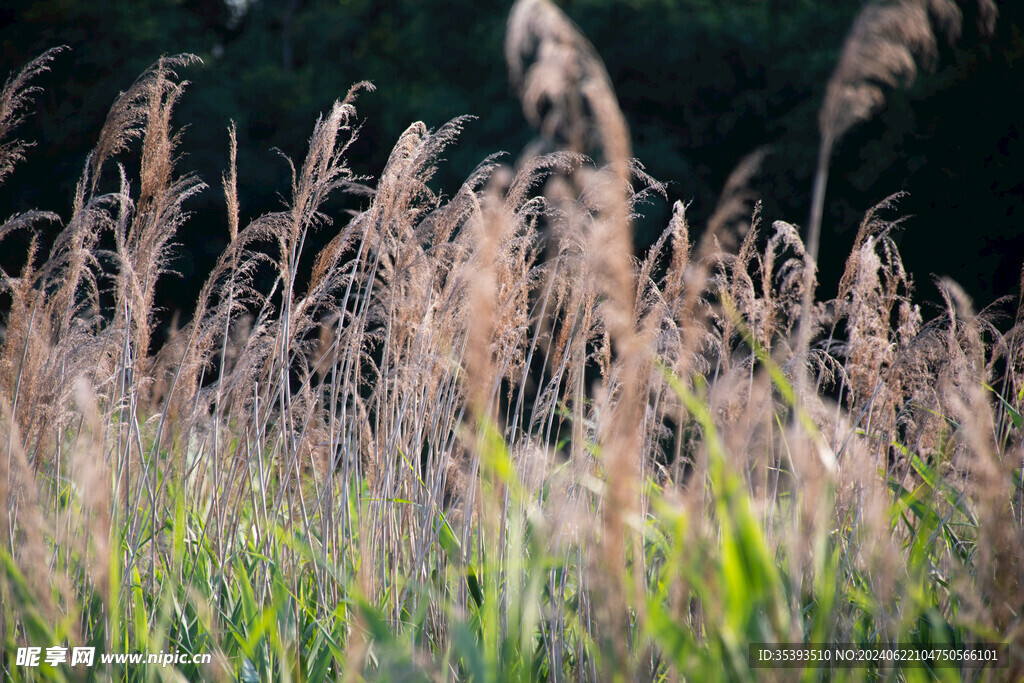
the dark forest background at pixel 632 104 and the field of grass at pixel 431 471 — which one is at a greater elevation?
the dark forest background at pixel 632 104

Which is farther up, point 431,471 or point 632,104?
point 632,104

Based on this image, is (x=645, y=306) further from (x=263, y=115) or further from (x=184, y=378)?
(x=263, y=115)

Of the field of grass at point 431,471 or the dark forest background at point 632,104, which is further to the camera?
the dark forest background at point 632,104

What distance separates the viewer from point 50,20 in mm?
9570

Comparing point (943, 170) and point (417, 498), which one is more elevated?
point (943, 170)

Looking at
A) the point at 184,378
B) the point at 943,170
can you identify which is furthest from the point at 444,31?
the point at 184,378

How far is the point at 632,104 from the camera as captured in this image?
879 centimetres

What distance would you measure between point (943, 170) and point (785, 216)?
171 cm

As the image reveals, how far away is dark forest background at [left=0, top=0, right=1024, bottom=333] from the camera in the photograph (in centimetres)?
784

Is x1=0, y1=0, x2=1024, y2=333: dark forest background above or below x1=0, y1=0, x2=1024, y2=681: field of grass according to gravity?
above

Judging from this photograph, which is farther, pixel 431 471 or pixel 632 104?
pixel 632 104

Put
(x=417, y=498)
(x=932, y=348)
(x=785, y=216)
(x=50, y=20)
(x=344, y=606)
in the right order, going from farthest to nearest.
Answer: (x=50, y=20), (x=785, y=216), (x=932, y=348), (x=417, y=498), (x=344, y=606)

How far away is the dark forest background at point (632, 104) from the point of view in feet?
25.7

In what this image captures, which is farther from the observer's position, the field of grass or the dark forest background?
the dark forest background
